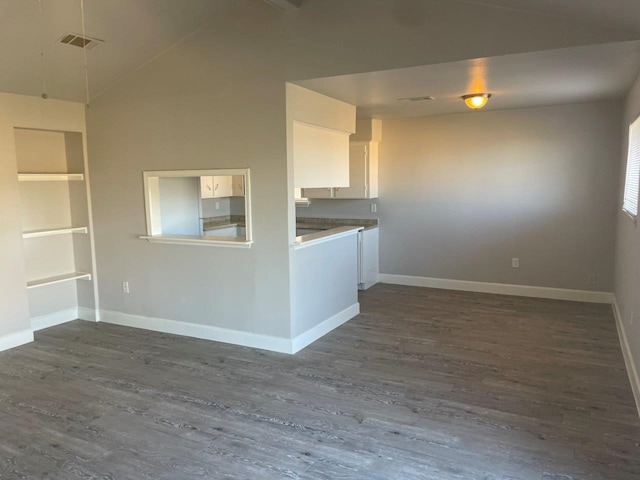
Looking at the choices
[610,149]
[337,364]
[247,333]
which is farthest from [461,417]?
[610,149]

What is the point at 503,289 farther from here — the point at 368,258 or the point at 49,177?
the point at 49,177

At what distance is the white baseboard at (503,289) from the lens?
5667 mm

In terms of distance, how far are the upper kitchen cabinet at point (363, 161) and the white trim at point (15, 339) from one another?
13.0ft

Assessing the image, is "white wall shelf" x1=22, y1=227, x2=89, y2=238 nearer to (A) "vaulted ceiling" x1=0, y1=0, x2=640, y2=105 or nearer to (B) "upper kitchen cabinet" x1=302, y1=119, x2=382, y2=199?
(A) "vaulted ceiling" x1=0, y1=0, x2=640, y2=105

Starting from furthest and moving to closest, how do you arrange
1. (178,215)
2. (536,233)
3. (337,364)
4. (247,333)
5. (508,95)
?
(536,233) → (178,215) → (508,95) → (247,333) → (337,364)

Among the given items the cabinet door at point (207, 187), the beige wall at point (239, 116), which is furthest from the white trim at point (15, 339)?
the cabinet door at point (207, 187)

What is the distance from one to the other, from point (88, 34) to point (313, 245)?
8.24 ft

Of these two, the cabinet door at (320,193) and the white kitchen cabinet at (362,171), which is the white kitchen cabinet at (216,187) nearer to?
the cabinet door at (320,193)

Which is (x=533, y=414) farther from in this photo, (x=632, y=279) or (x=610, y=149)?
(x=610, y=149)

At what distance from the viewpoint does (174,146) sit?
4.42 meters

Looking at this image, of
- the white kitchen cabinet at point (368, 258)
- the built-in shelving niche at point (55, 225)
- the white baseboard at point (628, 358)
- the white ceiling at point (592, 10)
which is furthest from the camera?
the white kitchen cabinet at point (368, 258)

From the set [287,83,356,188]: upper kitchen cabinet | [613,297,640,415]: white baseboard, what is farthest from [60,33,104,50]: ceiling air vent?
[613,297,640,415]: white baseboard

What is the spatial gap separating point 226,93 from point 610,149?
4.32 metres

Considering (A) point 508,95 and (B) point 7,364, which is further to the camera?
(A) point 508,95
